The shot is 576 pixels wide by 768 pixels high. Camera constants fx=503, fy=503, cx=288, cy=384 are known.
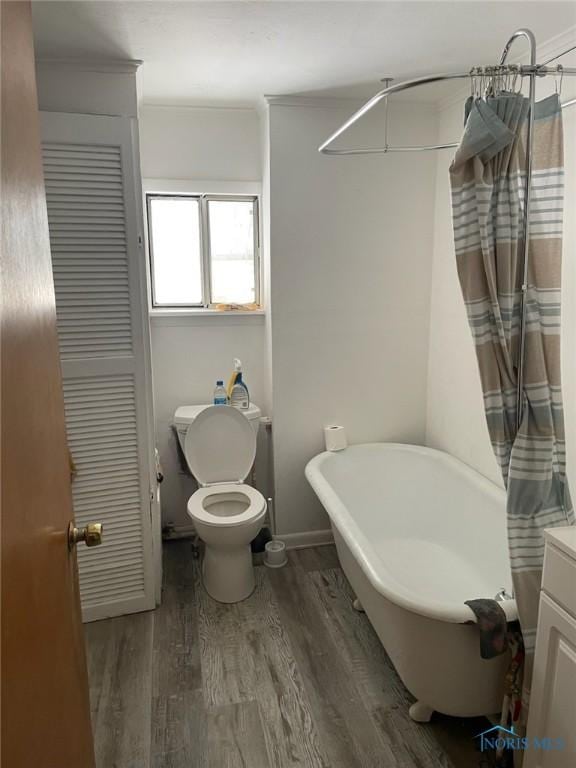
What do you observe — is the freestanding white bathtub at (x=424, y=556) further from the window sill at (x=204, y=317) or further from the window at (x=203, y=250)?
the window at (x=203, y=250)

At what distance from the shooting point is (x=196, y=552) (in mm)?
2854

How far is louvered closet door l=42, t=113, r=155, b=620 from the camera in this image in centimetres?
199

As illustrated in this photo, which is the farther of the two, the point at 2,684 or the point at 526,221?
the point at 526,221

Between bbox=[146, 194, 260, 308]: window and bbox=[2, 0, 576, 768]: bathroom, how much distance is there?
18 mm

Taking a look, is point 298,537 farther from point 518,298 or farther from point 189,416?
point 518,298

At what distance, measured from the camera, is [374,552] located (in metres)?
1.78

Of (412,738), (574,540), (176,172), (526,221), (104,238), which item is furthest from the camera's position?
(176,172)

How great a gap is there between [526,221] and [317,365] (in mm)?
1535

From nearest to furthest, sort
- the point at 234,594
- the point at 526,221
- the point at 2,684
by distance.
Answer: the point at 2,684 < the point at 526,221 < the point at 234,594

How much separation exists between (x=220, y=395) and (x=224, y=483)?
491 millimetres

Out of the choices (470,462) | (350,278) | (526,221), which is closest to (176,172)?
(350,278)

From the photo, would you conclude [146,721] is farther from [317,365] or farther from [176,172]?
[176,172]

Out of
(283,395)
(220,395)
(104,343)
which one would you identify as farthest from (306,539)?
(104,343)

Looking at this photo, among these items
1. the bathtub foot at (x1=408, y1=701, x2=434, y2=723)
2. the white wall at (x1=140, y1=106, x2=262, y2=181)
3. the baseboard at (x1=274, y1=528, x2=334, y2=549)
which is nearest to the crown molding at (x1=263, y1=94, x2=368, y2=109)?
the white wall at (x1=140, y1=106, x2=262, y2=181)
